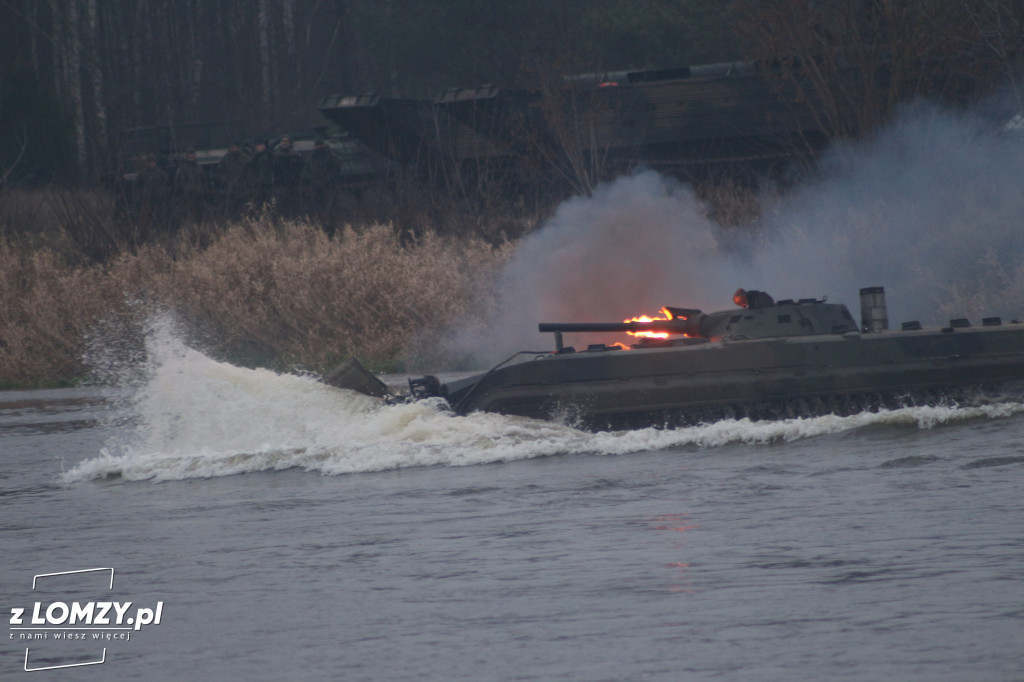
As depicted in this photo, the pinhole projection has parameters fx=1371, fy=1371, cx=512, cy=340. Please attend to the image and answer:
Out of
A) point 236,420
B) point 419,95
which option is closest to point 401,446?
point 236,420

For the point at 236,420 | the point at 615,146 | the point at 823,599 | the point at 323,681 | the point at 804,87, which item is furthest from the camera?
the point at 615,146

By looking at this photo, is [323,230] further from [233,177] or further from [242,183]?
[233,177]

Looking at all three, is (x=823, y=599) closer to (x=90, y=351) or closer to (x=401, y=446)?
(x=401, y=446)

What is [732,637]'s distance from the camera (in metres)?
6.74

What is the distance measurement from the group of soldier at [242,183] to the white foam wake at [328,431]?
1650cm

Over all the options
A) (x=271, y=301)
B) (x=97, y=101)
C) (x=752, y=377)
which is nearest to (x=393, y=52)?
(x=97, y=101)

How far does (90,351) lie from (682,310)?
1513 cm

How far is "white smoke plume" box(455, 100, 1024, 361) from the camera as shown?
22.6m

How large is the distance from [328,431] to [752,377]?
14.9 ft

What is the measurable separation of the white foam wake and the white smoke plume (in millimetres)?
6162

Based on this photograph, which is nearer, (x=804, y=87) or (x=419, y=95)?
(x=804, y=87)

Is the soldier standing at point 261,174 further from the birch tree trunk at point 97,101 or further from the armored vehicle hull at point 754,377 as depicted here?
the armored vehicle hull at point 754,377

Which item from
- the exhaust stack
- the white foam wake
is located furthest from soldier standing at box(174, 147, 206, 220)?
the exhaust stack

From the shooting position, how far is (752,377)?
1418cm
